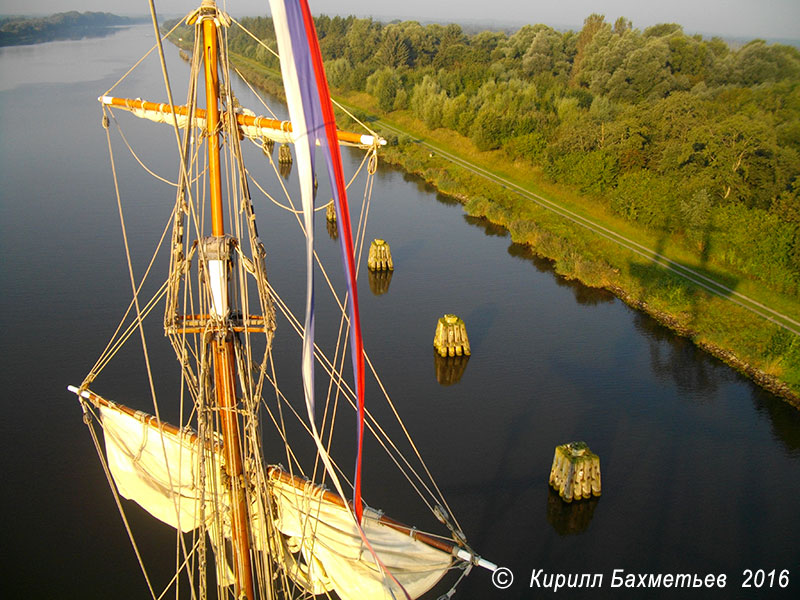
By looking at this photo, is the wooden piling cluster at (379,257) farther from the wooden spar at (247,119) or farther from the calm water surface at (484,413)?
the wooden spar at (247,119)

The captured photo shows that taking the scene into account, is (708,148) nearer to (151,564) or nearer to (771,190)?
(771,190)

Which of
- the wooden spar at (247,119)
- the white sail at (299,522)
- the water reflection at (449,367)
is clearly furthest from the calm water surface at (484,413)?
the wooden spar at (247,119)

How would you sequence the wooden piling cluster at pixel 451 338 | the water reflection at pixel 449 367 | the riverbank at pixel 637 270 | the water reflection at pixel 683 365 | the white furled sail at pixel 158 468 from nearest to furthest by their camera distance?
the white furled sail at pixel 158 468 < the water reflection at pixel 449 367 < the water reflection at pixel 683 365 < the wooden piling cluster at pixel 451 338 < the riverbank at pixel 637 270

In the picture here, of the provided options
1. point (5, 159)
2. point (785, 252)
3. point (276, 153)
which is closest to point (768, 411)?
point (785, 252)

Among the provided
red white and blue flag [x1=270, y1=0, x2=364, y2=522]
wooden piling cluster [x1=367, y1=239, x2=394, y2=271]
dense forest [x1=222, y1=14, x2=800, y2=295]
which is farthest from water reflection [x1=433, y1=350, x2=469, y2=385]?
red white and blue flag [x1=270, y1=0, x2=364, y2=522]

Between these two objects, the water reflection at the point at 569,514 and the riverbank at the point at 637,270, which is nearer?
the water reflection at the point at 569,514

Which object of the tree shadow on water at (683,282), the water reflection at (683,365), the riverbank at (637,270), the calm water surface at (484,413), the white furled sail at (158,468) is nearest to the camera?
the white furled sail at (158,468)
